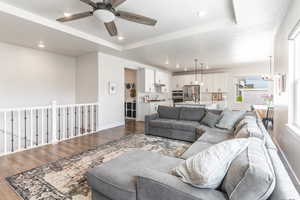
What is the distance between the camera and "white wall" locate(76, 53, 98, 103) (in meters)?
5.32

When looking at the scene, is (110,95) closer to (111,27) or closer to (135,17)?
(111,27)

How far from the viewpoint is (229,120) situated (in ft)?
11.7

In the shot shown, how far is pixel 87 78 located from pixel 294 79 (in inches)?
216

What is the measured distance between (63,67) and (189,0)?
4819 mm

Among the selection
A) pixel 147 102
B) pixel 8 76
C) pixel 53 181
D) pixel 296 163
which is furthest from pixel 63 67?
pixel 296 163

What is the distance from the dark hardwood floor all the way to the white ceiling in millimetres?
2630

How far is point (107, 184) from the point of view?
1.47 metres

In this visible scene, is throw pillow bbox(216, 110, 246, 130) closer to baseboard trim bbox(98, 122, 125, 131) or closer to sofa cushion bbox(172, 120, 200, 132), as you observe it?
sofa cushion bbox(172, 120, 200, 132)

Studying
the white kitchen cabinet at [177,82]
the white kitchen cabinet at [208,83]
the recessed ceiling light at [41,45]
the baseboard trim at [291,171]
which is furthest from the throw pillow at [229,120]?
the white kitchen cabinet at [177,82]

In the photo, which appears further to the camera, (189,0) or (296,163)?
(189,0)

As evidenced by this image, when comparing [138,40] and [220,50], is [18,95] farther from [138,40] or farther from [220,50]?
[220,50]

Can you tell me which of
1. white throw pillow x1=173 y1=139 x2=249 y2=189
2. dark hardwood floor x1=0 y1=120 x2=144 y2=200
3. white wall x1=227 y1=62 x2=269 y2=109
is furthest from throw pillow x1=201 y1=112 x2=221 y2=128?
white wall x1=227 y1=62 x2=269 y2=109

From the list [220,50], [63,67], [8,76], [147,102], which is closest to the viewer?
[8,76]

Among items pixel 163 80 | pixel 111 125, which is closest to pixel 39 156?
pixel 111 125
